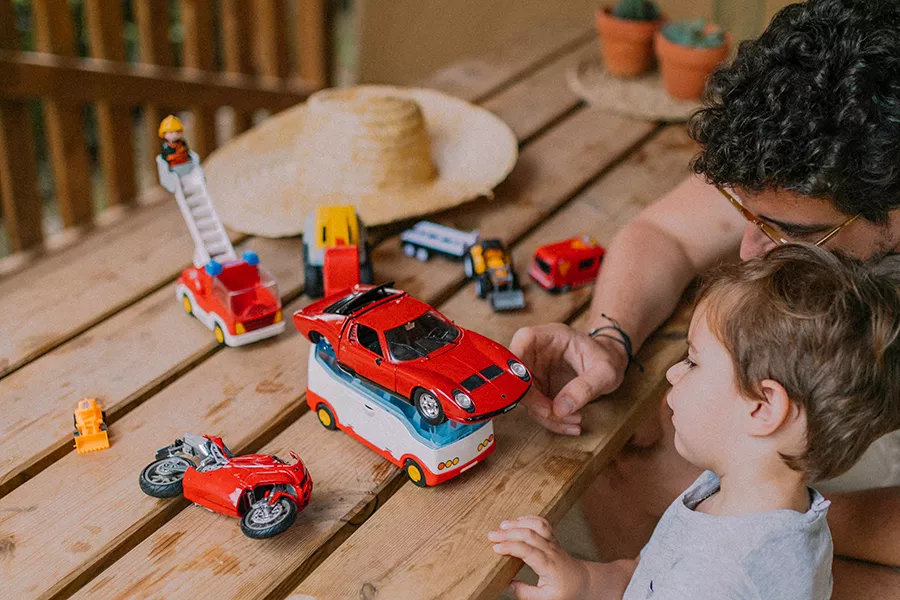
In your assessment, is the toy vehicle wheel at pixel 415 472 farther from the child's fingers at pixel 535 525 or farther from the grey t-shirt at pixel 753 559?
the grey t-shirt at pixel 753 559

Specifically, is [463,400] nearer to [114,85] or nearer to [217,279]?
[217,279]

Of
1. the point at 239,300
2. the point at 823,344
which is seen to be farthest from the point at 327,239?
the point at 823,344

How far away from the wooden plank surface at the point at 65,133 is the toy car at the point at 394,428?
1783 mm

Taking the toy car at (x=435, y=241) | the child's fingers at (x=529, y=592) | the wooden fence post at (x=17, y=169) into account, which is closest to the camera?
the child's fingers at (x=529, y=592)

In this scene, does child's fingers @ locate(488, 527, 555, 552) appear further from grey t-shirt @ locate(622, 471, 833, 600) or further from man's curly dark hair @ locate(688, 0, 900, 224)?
man's curly dark hair @ locate(688, 0, 900, 224)

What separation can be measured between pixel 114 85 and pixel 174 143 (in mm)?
1440

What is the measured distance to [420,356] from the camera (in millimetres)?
1146

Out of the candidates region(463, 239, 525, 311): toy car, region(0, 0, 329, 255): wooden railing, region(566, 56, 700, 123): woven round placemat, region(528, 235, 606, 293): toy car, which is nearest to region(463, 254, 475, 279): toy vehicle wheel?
region(463, 239, 525, 311): toy car

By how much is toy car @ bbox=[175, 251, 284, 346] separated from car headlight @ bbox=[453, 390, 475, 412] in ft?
1.56

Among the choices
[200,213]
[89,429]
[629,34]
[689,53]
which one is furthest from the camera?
[629,34]

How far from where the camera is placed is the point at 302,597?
1033mm

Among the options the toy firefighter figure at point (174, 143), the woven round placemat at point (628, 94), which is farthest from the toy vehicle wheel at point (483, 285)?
the woven round placemat at point (628, 94)

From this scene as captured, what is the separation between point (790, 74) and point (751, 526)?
59cm

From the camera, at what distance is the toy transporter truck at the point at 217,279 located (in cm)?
143
